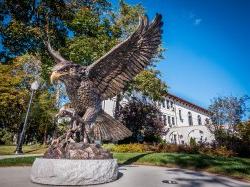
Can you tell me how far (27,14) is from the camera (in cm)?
1151

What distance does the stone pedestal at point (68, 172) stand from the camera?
549cm

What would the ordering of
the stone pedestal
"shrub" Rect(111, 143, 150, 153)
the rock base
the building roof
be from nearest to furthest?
the stone pedestal, the rock base, "shrub" Rect(111, 143, 150, 153), the building roof

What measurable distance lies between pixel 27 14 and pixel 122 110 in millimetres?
16887

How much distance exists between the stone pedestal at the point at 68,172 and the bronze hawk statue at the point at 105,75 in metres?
1.11

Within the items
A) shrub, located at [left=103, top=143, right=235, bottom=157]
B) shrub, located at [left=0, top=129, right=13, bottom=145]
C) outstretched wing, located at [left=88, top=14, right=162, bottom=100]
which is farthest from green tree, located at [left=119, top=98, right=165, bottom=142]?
shrub, located at [left=0, top=129, right=13, bottom=145]

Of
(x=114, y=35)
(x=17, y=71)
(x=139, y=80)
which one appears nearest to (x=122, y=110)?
(x=139, y=80)

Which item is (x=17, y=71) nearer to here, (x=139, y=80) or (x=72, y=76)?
(x=139, y=80)

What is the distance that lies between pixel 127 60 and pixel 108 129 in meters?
2.14

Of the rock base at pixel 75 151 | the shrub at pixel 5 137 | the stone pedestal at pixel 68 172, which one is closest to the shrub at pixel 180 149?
the rock base at pixel 75 151

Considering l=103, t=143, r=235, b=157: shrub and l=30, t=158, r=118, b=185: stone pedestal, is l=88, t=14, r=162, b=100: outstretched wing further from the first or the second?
l=103, t=143, r=235, b=157: shrub

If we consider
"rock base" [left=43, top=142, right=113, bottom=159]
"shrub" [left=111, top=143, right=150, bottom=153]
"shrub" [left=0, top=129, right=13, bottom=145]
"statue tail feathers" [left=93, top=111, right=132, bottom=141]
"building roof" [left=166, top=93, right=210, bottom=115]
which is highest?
"building roof" [left=166, top=93, right=210, bottom=115]

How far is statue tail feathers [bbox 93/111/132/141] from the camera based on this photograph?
708 centimetres

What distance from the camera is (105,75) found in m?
7.41

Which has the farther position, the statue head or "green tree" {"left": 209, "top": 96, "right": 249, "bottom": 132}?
"green tree" {"left": 209, "top": 96, "right": 249, "bottom": 132}
